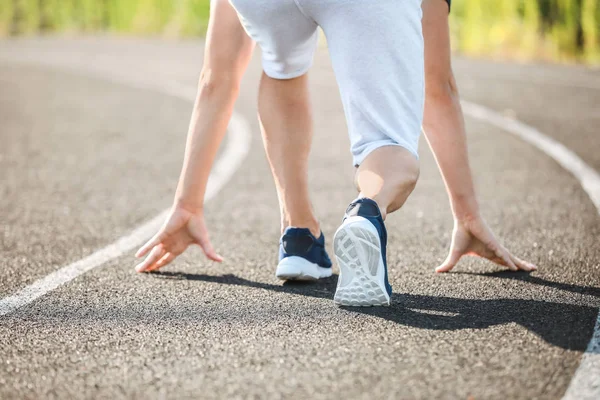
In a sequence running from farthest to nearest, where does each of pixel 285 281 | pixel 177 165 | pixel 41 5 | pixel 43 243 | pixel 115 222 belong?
pixel 41 5, pixel 177 165, pixel 115 222, pixel 43 243, pixel 285 281

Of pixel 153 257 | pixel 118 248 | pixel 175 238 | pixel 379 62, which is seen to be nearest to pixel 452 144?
pixel 379 62

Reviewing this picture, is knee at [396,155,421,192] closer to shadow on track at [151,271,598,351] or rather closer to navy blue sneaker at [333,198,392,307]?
navy blue sneaker at [333,198,392,307]

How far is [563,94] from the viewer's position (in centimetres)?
1115

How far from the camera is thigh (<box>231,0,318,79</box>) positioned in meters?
3.19

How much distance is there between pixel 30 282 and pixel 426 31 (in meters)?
2.07

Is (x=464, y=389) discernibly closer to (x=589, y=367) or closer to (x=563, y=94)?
(x=589, y=367)

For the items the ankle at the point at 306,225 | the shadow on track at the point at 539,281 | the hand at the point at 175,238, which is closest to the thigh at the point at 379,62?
the ankle at the point at 306,225

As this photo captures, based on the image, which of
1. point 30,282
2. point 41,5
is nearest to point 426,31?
point 30,282

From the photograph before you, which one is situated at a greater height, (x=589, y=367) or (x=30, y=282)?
(x=589, y=367)

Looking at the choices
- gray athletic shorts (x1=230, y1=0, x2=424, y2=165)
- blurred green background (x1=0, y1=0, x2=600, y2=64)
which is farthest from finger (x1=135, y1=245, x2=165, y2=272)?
blurred green background (x1=0, y1=0, x2=600, y2=64)

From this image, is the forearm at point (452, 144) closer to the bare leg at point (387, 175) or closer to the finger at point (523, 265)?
the finger at point (523, 265)

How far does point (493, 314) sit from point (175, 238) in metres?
1.52

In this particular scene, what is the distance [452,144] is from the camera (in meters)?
3.98

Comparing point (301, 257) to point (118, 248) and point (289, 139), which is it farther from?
point (118, 248)
